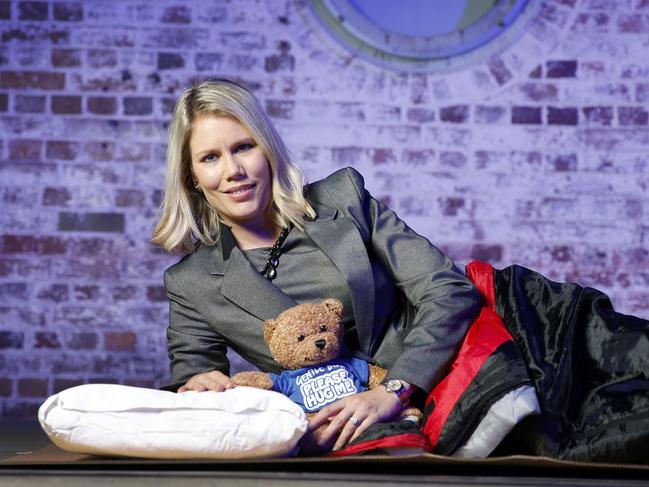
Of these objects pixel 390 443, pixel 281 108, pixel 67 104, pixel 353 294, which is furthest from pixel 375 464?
pixel 67 104

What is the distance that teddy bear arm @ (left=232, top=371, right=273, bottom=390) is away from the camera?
183 centimetres

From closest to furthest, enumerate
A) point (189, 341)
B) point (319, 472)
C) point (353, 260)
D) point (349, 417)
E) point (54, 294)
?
point (319, 472)
point (349, 417)
point (353, 260)
point (189, 341)
point (54, 294)

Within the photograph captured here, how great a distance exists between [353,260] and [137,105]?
168 cm

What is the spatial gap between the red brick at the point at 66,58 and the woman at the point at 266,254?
1451 millimetres

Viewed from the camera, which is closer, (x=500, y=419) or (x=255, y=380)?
(x=500, y=419)

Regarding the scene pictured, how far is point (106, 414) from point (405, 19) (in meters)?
2.29

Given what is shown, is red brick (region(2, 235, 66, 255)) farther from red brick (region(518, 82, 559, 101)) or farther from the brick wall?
red brick (region(518, 82, 559, 101))

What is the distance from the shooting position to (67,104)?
343cm

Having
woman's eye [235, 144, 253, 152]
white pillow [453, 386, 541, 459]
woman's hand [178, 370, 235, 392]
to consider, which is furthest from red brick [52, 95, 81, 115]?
white pillow [453, 386, 541, 459]

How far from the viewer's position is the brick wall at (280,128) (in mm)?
3402

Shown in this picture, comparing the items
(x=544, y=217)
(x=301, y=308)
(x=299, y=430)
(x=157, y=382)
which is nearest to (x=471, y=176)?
(x=544, y=217)

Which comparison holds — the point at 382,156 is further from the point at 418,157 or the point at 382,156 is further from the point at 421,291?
the point at 421,291

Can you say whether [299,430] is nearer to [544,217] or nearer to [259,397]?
[259,397]

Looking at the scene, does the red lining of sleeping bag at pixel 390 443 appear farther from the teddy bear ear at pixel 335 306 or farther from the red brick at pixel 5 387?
the red brick at pixel 5 387
